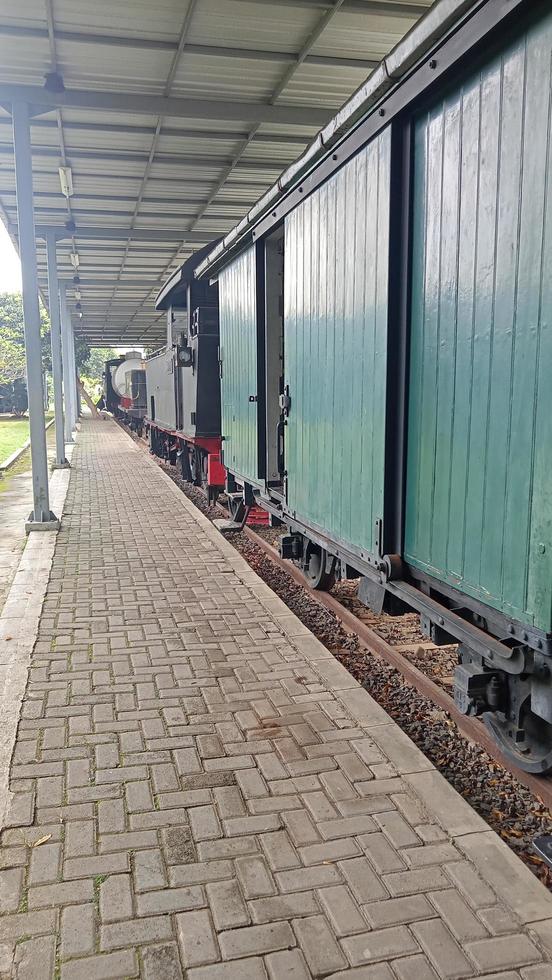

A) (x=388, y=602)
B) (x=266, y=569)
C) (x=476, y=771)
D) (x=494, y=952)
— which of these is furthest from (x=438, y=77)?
(x=266, y=569)

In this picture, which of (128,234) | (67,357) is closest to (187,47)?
(128,234)

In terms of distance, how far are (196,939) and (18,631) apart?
306 cm

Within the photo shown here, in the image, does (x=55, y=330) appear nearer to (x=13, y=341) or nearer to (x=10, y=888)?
(x=10, y=888)

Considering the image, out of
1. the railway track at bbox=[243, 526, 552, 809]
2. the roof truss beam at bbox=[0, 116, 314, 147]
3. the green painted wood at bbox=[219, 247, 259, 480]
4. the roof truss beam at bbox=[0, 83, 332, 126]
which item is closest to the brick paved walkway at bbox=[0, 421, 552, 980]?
the railway track at bbox=[243, 526, 552, 809]

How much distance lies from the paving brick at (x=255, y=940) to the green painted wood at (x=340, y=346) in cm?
214

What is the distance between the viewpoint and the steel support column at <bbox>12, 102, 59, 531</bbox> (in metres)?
7.40

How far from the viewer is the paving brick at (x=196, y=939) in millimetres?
2039

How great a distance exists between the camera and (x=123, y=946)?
2.09 m

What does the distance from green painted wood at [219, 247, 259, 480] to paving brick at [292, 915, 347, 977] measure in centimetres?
495

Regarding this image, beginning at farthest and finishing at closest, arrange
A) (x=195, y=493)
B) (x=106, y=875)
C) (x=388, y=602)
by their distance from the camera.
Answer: (x=195, y=493) < (x=388, y=602) < (x=106, y=875)

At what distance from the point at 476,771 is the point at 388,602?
1.14 meters

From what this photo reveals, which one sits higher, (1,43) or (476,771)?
(1,43)

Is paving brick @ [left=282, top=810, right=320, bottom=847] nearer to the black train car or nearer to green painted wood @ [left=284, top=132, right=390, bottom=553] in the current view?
green painted wood @ [left=284, top=132, right=390, bottom=553]

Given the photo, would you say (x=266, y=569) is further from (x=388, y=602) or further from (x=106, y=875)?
(x=106, y=875)
